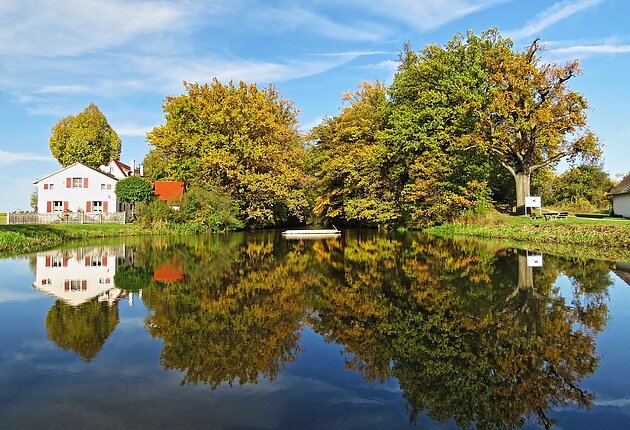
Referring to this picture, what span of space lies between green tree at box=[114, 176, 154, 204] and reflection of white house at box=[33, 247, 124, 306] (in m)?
21.3

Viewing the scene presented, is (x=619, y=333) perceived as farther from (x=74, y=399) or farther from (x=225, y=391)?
(x=74, y=399)

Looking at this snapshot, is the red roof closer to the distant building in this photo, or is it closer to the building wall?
the distant building

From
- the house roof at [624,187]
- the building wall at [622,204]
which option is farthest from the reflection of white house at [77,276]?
the building wall at [622,204]

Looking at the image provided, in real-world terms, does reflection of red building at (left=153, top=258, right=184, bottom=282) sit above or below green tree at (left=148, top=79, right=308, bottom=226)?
below

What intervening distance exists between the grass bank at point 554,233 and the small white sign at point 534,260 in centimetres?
228

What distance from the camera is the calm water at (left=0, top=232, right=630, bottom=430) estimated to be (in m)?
4.24

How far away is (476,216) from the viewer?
3234cm

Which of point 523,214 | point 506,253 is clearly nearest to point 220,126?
point 523,214

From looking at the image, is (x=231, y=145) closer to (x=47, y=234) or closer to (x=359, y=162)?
(x=359, y=162)

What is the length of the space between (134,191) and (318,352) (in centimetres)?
3823

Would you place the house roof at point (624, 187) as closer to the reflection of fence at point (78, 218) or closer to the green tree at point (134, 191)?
the green tree at point (134, 191)

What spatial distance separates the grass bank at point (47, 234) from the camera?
22.5 m

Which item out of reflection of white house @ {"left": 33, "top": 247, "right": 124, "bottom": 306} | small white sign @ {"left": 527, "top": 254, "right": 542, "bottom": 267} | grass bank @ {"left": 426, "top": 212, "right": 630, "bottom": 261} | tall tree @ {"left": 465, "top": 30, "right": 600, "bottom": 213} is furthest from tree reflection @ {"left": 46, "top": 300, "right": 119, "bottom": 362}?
tall tree @ {"left": 465, "top": 30, "right": 600, "bottom": 213}

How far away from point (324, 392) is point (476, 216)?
98.7 ft
